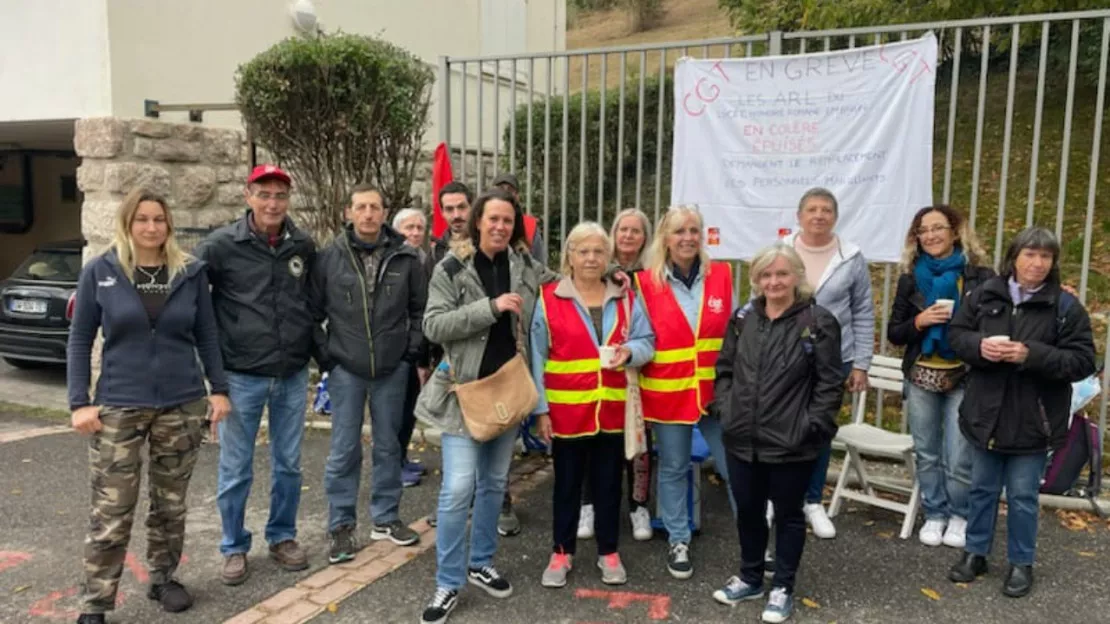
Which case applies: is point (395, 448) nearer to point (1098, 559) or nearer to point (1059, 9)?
point (1098, 559)

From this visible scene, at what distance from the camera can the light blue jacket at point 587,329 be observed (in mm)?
3799

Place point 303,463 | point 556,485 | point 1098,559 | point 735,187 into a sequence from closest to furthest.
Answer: point 556,485 < point 1098,559 < point 735,187 < point 303,463

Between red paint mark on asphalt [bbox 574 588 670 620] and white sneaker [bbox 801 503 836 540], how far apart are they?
1115mm

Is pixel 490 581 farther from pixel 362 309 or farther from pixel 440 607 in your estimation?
pixel 362 309

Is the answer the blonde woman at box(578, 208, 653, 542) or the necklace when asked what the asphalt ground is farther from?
the necklace

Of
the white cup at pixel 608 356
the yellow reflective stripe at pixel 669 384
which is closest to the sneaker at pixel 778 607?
the yellow reflective stripe at pixel 669 384

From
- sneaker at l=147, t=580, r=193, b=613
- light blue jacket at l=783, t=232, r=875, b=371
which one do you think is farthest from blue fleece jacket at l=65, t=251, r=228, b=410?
light blue jacket at l=783, t=232, r=875, b=371

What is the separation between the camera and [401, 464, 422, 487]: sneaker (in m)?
5.43

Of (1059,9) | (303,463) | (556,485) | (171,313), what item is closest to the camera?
(171,313)

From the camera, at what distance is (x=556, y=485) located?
13.0 ft

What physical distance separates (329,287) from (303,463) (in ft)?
7.30

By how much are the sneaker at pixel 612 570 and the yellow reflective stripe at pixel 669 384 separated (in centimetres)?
81

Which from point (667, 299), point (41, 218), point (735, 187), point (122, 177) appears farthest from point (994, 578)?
point (41, 218)

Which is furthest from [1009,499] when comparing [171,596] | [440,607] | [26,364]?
[26,364]
